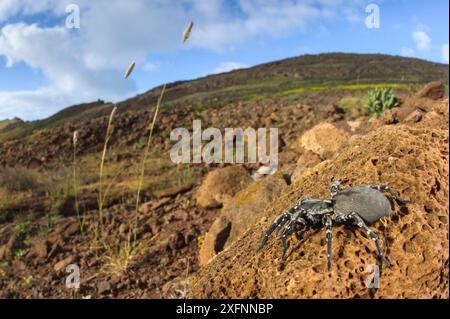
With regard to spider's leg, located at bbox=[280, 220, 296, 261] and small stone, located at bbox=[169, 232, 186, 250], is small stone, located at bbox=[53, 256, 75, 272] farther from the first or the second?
spider's leg, located at bbox=[280, 220, 296, 261]

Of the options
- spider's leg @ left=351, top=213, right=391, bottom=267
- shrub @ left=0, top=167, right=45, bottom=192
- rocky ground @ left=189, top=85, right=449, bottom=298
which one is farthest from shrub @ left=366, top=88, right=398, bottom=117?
shrub @ left=0, top=167, right=45, bottom=192

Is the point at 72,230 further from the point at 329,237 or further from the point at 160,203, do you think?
the point at 329,237

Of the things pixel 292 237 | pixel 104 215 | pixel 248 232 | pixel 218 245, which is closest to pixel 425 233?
pixel 292 237

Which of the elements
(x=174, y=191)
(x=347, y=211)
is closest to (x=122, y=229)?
(x=174, y=191)

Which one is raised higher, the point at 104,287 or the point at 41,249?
the point at 41,249

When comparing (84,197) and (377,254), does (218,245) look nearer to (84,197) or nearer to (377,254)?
(377,254)

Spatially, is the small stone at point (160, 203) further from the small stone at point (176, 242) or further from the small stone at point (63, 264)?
the small stone at point (63, 264)
